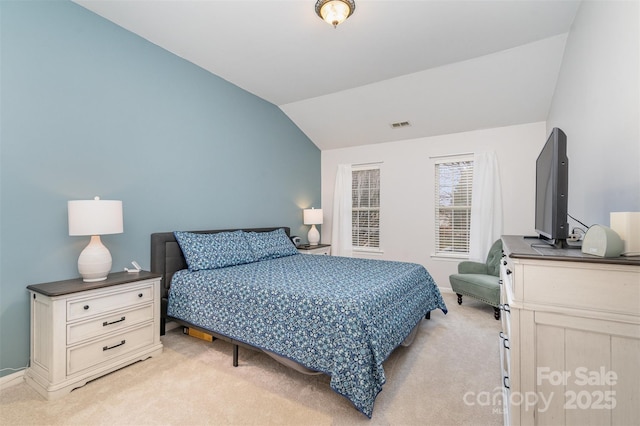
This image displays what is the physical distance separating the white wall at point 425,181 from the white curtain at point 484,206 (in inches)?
4.0

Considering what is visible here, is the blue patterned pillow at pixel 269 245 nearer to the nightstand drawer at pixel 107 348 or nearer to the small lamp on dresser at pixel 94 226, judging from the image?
the nightstand drawer at pixel 107 348

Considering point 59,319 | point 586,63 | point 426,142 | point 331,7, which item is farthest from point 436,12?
point 59,319

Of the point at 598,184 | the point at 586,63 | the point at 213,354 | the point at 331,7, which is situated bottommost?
the point at 213,354

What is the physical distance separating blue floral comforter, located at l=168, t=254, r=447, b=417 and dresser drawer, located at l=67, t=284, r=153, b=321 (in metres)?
0.36

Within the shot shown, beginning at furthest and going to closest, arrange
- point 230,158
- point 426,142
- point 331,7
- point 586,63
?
point 426,142 → point 230,158 → point 331,7 → point 586,63

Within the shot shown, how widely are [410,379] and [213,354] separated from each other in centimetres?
163

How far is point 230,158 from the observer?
3.76m

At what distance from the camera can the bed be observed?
1.72m

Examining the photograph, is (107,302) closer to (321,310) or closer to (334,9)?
(321,310)

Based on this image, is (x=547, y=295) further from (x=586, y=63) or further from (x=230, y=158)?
(x=230, y=158)

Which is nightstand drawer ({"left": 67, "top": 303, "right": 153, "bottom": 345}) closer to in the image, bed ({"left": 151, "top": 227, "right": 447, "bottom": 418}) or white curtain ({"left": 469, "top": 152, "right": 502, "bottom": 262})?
bed ({"left": 151, "top": 227, "right": 447, "bottom": 418})

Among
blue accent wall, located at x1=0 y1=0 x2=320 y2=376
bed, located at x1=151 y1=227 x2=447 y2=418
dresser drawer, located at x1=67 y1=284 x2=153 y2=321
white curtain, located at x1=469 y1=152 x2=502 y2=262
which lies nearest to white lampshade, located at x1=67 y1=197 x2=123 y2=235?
blue accent wall, located at x1=0 y1=0 x2=320 y2=376

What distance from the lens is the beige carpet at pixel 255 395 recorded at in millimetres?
1685

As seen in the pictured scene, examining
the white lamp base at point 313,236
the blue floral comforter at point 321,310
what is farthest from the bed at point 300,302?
the white lamp base at point 313,236
